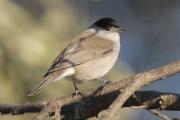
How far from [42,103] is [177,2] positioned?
5755 mm

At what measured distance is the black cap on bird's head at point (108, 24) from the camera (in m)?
5.32

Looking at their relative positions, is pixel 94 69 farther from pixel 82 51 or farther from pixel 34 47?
pixel 34 47

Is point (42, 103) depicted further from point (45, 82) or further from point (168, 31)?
point (168, 31)

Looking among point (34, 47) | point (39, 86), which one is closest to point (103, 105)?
point (39, 86)

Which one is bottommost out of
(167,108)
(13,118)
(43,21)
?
(167,108)

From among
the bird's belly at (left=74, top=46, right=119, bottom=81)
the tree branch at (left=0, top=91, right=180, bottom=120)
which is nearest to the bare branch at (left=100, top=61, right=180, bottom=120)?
the tree branch at (left=0, top=91, right=180, bottom=120)

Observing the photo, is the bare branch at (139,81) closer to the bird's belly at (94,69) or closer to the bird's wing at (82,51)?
the bird's wing at (82,51)

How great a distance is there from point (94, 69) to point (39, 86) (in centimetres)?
106

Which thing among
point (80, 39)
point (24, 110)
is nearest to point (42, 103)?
point (24, 110)

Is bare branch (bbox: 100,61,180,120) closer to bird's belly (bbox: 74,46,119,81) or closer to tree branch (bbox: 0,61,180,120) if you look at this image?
→ tree branch (bbox: 0,61,180,120)

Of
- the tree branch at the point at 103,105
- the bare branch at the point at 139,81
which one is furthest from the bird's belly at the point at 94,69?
the bare branch at the point at 139,81

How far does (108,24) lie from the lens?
5.37 meters

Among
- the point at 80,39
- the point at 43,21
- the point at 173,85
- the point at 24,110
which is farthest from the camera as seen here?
the point at 173,85

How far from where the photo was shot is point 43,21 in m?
4.68
